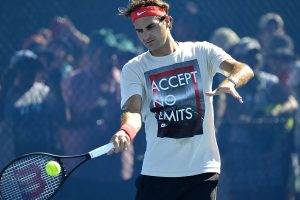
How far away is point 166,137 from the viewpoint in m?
3.68

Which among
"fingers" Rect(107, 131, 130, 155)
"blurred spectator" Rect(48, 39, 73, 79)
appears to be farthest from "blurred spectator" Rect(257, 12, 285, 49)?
"fingers" Rect(107, 131, 130, 155)

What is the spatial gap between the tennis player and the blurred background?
7.24 feet

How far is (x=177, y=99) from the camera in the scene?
3.70 meters

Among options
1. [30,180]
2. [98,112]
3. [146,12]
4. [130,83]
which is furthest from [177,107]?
[98,112]

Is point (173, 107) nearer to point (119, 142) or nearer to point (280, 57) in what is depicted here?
point (119, 142)

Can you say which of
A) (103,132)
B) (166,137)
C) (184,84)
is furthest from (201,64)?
(103,132)

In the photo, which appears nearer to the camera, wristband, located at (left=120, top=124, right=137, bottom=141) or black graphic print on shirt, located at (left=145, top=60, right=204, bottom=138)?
wristband, located at (left=120, top=124, right=137, bottom=141)

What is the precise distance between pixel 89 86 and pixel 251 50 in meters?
1.38

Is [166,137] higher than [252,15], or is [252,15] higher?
[252,15]

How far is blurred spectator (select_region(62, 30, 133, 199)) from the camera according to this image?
5.98m

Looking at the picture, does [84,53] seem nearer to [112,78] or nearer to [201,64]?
[112,78]

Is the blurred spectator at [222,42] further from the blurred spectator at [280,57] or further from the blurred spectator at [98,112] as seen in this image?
the blurred spectator at [98,112]

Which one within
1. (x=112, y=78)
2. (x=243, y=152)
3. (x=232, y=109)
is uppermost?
(x=112, y=78)

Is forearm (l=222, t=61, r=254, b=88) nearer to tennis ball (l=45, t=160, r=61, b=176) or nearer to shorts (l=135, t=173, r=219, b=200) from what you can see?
shorts (l=135, t=173, r=219, b=200)
